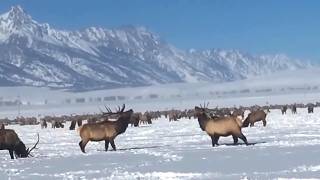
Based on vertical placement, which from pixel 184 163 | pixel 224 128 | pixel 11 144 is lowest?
pixel 184 163

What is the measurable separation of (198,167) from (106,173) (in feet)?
6.73

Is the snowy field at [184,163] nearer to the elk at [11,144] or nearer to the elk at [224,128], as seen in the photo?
the elk at [11,144]

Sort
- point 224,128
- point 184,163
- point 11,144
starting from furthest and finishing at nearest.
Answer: point 224,128 → point 11,144 → point 184,163

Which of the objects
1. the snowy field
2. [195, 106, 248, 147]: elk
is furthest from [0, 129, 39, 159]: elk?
[195, 106, 248, 147]: elk

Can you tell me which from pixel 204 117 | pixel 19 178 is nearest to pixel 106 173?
pixel 19 178

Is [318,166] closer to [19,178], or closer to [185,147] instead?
[19,178]

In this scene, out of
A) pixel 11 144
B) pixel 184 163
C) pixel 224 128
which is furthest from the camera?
pixel 224 128

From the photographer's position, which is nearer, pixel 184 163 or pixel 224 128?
pixel 184 163

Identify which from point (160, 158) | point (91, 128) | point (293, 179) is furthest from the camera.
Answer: point (91, 128)

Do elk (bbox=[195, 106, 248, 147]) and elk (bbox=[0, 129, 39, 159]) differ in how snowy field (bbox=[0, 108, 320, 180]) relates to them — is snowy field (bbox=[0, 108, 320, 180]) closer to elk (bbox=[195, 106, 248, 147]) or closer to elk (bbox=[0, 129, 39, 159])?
elk (bbox=[0, 129, 39, 159])

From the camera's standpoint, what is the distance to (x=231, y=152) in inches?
747

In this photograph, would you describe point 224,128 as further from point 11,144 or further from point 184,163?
point 11,144

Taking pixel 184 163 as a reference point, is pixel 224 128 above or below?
above

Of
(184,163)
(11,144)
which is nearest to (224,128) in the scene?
(184,163)
